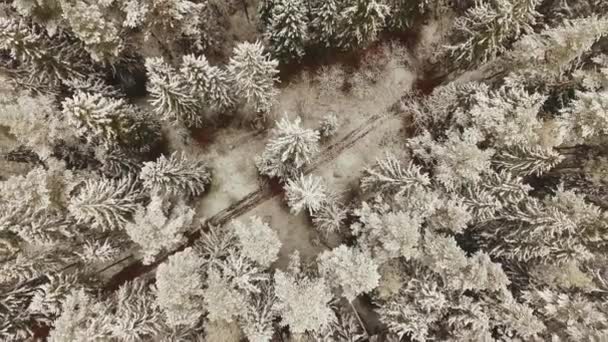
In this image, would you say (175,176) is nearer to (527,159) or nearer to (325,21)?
(325,21)

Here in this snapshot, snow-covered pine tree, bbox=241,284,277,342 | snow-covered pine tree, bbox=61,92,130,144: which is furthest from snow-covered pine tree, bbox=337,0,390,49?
snow-covered pine tree, bbox=241,284,277,342

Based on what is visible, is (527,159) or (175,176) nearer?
(527,159)

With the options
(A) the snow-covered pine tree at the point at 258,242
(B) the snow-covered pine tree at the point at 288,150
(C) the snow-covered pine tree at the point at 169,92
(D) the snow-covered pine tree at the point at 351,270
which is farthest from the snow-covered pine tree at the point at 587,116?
(C) the snow-covered pine tree at the point at 169,92

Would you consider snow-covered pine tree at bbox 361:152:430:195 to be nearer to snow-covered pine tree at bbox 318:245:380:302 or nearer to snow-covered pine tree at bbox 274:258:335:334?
snow-covered pine tree at bbox 318:245:380:302

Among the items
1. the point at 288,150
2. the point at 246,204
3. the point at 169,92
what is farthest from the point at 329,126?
the point at 169,92

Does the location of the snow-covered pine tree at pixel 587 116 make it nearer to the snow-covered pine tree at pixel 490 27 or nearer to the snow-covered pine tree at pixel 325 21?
the snow-covered pine tree at pixel 490 27

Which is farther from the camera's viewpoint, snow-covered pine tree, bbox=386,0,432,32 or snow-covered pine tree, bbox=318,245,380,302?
snow-covered pine tree, bbox=386,0,432,32

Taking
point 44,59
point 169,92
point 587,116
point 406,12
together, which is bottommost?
point 587,116
